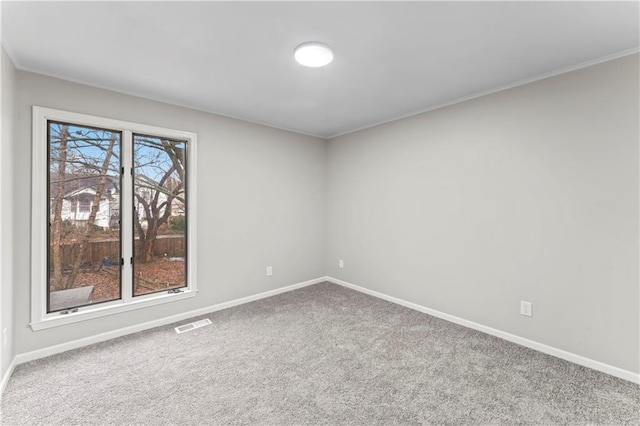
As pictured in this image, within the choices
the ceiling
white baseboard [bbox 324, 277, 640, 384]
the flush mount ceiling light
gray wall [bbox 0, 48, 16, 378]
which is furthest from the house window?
white baseboard [bbox 324, 277, 640, 384]

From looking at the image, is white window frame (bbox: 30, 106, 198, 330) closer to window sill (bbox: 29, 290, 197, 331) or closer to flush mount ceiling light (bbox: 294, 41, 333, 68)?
window sill (bbox: 29, 290, 197, 331)

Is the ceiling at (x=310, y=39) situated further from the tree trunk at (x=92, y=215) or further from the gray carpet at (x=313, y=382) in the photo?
the gray carpet at (x=313, y=382)

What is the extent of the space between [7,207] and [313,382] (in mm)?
2584

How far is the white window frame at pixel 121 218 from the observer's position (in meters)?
2.36

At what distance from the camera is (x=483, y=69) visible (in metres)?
2.37

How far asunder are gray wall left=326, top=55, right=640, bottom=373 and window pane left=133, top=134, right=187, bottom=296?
8.13 ft

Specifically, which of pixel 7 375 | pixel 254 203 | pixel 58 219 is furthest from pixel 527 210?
pixel 7 375

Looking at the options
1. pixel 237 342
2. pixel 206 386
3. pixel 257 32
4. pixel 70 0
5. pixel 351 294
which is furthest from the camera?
pixel 351 294

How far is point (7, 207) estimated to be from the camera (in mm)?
2092

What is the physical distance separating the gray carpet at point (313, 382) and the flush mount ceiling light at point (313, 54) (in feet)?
7.84

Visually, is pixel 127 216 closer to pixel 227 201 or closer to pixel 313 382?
pixel 227 201

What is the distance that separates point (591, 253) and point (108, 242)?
4.25 m

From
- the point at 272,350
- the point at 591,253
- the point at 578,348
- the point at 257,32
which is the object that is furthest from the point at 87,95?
the point at 578,348

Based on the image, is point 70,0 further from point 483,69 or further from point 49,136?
point 483,69
